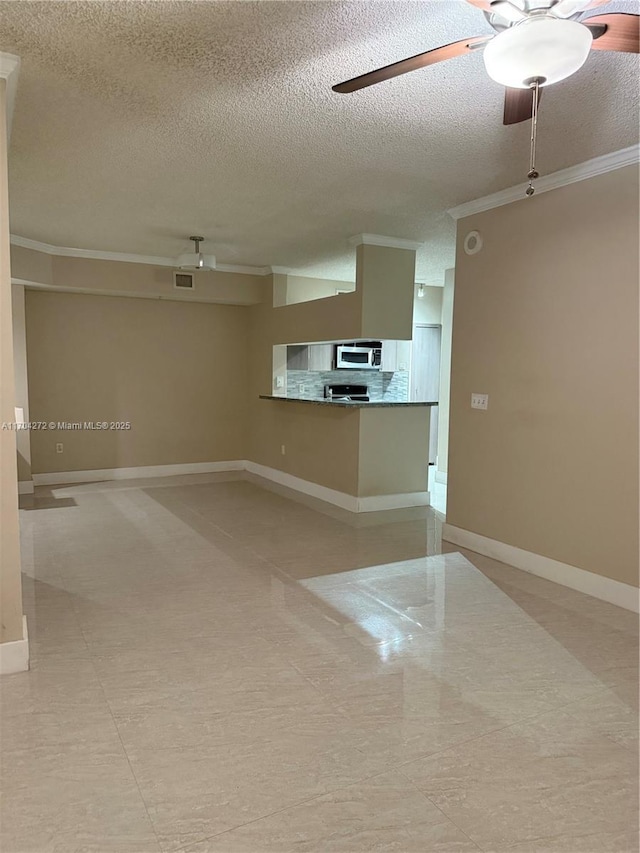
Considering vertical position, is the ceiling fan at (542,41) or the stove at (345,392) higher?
the ceiling fan at (542,41)

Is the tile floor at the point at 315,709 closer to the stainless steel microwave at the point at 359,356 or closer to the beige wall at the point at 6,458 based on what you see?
the beige wall at the point at 6,458

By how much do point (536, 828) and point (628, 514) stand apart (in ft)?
6.84

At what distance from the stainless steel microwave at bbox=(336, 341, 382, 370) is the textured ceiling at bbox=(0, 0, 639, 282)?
7.92ft

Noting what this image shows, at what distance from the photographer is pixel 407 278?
5508mm

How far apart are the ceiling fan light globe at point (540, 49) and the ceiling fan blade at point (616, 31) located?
0.32 ft

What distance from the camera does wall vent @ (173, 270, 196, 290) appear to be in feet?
21.6

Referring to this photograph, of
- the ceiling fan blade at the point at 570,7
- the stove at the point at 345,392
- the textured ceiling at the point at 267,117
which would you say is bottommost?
the stove at the point at 345,392

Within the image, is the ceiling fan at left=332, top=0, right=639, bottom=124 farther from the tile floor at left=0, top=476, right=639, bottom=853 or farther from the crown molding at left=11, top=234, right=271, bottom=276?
the crown molding at left=11, top=234, right=271, bottom=276

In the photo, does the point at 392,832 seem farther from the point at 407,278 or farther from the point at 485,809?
the point at 407,278

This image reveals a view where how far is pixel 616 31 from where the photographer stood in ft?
5.43

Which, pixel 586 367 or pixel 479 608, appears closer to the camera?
pixel 479 608

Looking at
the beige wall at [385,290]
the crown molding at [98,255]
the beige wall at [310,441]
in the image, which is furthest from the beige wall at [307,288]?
the beige wall at [385,290]

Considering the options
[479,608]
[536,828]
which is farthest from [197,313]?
[536,828]

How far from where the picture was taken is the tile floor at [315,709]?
171 centimetres
